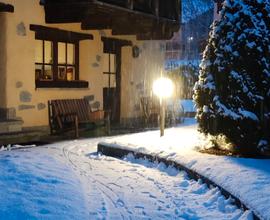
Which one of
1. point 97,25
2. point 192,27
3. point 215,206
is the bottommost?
point 215,206

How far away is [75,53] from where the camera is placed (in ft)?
37.9

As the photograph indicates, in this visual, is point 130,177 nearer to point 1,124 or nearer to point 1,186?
point 1,186

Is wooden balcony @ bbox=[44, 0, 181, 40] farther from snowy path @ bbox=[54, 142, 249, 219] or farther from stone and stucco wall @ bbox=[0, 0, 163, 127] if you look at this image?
snowy path @ bbox=[54, 142, 249, 219]

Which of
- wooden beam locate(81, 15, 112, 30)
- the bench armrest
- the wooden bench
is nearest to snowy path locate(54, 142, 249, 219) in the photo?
the wooden bench

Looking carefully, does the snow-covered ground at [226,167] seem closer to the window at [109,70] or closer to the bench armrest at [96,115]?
the bench armrest at [96,115]

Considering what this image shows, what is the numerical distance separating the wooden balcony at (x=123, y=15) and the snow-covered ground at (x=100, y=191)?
3842mm

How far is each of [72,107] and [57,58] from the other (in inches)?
49.8

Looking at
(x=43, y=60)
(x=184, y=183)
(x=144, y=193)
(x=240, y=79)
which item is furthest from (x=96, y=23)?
(x=144, y=193)

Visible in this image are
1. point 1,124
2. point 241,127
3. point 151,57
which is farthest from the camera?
point 151,57

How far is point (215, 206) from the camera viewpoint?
4.89m

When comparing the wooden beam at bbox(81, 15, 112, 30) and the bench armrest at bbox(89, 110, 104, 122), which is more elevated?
the wooden beam at bbox(81, 15, 112, 30)

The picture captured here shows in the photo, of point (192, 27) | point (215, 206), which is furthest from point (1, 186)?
Answer: point (192, 27)

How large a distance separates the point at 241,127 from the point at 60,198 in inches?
124

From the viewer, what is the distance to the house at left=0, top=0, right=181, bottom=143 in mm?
9656
